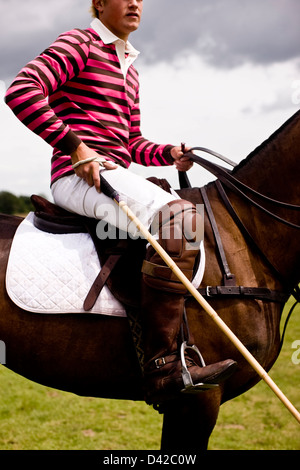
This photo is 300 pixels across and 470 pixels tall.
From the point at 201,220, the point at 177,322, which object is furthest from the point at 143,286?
the point at 201,220

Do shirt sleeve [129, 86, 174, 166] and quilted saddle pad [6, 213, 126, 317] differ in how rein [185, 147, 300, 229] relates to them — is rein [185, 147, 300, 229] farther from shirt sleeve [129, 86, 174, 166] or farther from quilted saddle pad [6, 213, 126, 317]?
quilted saddle pad [6, 213, 126, 317]

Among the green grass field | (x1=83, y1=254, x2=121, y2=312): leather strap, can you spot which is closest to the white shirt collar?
(x1=83, y1=254, x2=121, y2=312): leather strap

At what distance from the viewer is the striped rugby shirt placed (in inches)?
96.8

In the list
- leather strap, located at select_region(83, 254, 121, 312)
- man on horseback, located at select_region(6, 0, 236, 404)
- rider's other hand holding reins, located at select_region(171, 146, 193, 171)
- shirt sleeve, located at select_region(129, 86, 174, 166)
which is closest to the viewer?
man on horseback, located at select_region(6, 0, 236, 404)

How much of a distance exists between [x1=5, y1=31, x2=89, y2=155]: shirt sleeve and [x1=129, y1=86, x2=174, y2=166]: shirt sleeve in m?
0.81

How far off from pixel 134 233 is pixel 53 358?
827mm

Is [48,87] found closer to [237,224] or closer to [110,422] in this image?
[237,224]

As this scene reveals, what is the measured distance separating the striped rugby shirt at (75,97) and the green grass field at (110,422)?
3.67 metres

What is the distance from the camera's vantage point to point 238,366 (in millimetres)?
2611

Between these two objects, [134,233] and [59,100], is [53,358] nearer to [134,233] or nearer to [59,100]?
[134,233]

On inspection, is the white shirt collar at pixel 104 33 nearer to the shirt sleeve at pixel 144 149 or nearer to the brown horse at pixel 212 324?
the shirt sleeve at pixel 144 149

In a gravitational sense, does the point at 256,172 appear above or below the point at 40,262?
above

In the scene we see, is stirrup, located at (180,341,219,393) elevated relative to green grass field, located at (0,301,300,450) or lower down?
elevated

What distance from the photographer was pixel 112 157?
283cm
